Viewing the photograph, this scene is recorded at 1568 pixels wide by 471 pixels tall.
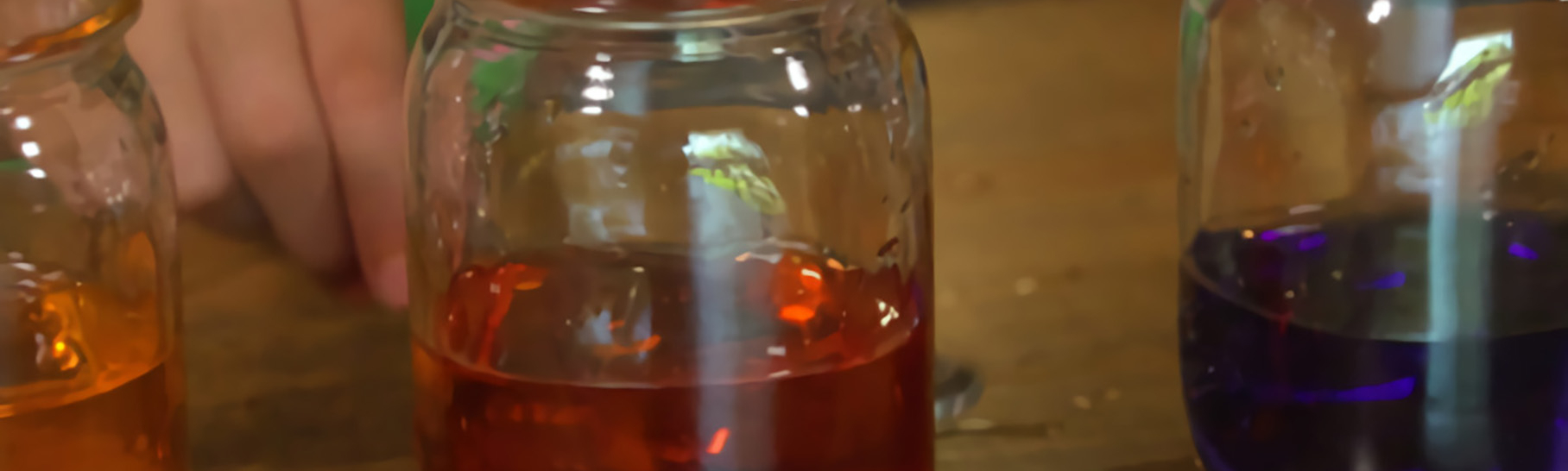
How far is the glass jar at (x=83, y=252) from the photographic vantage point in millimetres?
382

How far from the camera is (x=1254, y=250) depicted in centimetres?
51

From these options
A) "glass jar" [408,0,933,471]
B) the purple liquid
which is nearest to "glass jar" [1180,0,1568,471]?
the purple liquid

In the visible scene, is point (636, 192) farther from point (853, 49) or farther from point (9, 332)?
point (9, 332)

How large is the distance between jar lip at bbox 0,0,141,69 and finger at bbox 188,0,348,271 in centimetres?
20

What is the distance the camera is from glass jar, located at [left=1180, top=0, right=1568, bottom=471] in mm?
426

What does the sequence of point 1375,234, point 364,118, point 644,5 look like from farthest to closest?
point 364,118 → point 1375,234 → point 644,5

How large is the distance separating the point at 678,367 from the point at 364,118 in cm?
29

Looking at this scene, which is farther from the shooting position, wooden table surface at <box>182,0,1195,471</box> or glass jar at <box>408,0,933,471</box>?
wooden table surface at <box>182,0,1195,471</box>

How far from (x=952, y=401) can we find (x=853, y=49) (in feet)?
0.62

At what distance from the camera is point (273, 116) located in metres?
0.60

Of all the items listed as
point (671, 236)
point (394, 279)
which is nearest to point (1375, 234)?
point (671, 236)

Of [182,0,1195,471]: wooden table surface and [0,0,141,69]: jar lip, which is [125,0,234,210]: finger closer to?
[182,0,1195,471]: wooden table surface

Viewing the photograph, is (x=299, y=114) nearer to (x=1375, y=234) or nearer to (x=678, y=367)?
(x=678, y=367)

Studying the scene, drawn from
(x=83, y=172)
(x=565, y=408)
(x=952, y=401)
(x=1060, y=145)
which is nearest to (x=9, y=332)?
(x=83, y=172)
